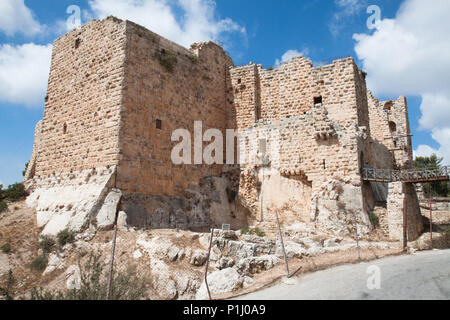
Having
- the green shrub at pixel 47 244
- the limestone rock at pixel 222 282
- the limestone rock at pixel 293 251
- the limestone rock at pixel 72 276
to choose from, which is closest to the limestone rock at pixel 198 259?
the limestone rock at pixel 222 282

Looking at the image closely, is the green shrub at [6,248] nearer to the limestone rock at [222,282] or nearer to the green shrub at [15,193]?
the green shrub at [15,193]

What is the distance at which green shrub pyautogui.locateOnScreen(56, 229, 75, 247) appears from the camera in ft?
33.7

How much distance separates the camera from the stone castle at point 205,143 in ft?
39.4

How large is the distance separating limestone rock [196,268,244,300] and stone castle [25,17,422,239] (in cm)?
408

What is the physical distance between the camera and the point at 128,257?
9.30m

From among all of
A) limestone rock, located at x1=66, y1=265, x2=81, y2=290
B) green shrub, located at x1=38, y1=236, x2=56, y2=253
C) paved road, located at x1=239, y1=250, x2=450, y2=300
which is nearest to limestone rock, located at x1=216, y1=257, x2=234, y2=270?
paved road, located at x1=239, y1=250, x2=450, y2=300

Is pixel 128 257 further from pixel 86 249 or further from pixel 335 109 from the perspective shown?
pixel 335 109

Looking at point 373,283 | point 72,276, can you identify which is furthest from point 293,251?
point 72,276

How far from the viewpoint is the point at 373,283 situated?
21.2ft

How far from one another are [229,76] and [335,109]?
5.41 m

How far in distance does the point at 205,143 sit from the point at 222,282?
27.2 feet

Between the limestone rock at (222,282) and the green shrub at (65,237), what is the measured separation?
466 centimetres
